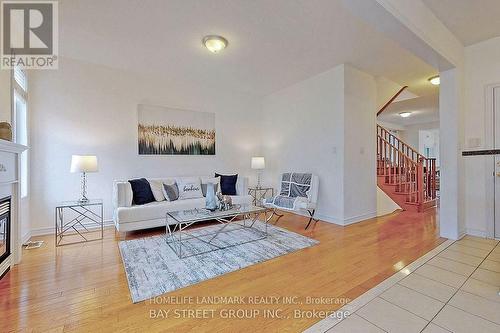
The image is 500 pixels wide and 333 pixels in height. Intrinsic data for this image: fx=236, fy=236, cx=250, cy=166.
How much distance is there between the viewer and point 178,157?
14.7ft

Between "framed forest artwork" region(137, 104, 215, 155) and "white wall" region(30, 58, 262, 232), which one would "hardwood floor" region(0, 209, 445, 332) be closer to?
"white wall" region(30, 58, 262, 232)

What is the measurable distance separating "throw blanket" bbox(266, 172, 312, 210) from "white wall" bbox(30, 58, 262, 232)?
1.55m

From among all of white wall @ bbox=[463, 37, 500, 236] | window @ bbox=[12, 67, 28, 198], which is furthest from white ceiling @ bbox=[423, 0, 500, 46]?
window @ bbox=[12, 67, 28, 198]

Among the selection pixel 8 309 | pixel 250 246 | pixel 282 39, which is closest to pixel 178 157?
pixel 250 246

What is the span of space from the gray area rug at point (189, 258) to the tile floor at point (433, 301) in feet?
3.42

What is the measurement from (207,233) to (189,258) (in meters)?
0.89

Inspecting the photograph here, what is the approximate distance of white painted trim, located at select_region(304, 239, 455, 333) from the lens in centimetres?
145

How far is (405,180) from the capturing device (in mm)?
5027

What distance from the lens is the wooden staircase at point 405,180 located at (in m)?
4.89

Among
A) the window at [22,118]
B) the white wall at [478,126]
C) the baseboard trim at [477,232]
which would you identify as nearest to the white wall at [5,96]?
the window at [22,118]

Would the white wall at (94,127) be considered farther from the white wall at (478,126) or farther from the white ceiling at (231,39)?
the white wall at (478,126)

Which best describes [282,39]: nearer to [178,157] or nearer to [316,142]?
[316,142]

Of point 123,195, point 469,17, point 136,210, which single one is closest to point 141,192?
point 123,195

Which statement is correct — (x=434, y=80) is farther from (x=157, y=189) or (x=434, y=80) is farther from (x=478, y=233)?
(x=157, y=189)
